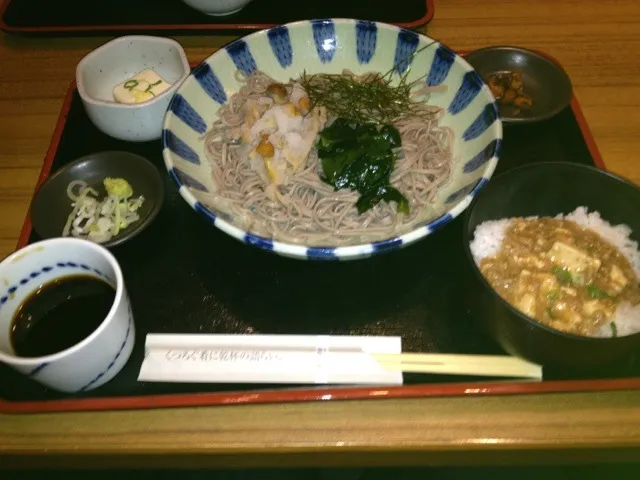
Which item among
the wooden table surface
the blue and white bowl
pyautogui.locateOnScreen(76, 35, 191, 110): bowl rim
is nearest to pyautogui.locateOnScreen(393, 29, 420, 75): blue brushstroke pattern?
the blue and white bowl

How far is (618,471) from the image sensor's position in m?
1.72

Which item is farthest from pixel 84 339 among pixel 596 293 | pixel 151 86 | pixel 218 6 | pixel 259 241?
pixel 218 6

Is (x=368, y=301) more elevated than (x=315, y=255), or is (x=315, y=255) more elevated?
(x=315, y=255)

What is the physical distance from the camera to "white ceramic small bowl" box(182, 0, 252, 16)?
7.14 feet

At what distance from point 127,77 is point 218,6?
1.62 feet

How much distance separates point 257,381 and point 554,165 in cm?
97

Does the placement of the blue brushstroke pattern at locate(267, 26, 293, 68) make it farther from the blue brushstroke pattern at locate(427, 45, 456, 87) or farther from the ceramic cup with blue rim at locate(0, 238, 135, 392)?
the ceramic cup with blue rim at locate(0, 238, 135, 392)

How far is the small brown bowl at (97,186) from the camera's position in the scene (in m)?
1.59

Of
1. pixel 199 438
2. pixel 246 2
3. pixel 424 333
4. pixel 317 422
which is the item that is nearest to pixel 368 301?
pixel 424 333

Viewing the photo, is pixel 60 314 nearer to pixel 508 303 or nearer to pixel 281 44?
pixel 508 303

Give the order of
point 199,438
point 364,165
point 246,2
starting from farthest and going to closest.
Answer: point 246,2, point 364,165, point 199,438

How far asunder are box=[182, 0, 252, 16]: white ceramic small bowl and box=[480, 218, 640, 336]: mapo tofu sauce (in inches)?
57.4

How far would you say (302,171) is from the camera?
174cm

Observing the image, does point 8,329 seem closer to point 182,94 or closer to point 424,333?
point 182,94
